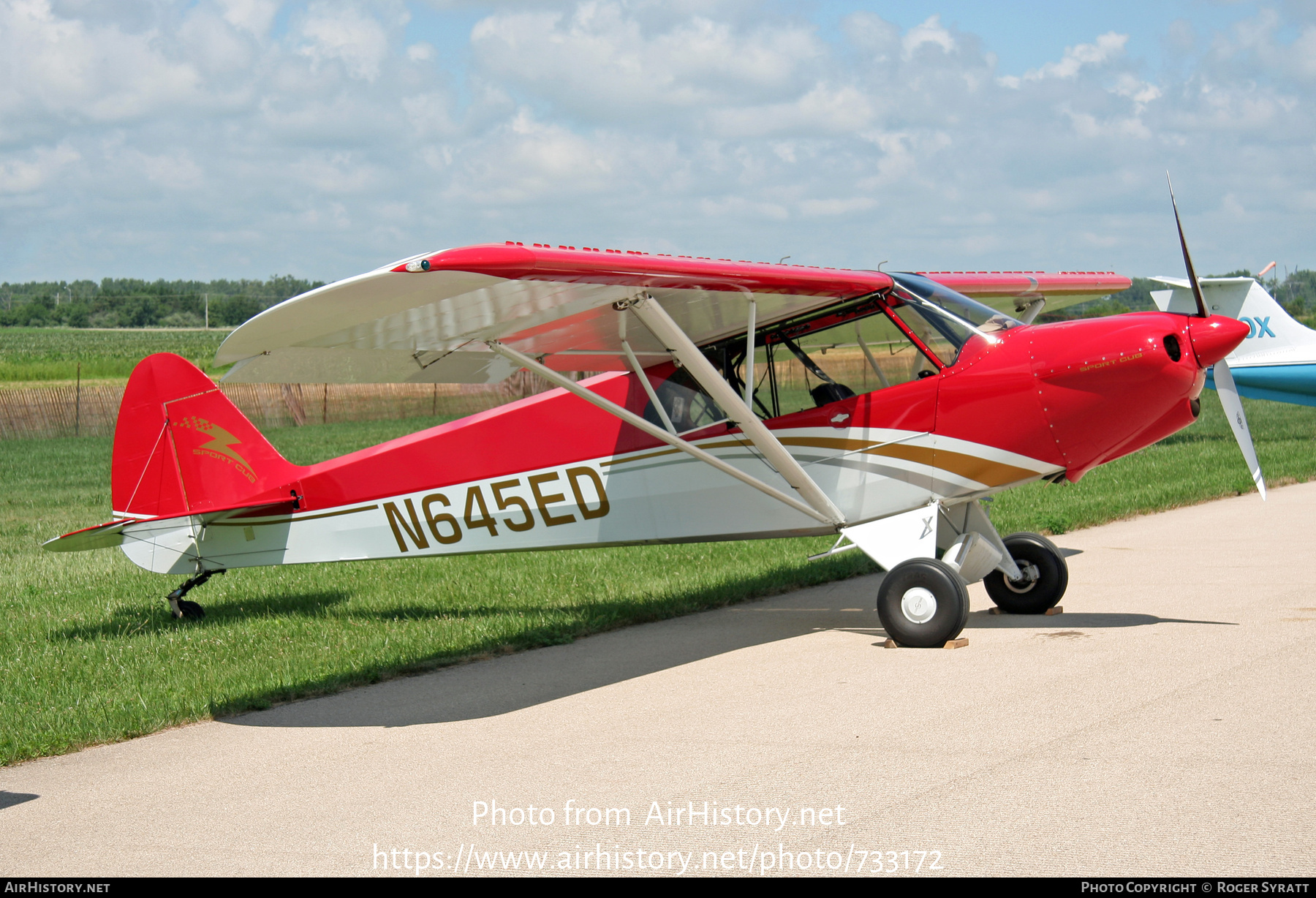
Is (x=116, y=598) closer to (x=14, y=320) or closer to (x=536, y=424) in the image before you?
(x=536, y=424)

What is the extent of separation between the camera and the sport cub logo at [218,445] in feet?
28.4

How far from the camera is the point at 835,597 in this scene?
349 inches

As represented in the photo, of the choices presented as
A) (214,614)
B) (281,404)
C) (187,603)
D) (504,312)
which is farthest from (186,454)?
(281,404)

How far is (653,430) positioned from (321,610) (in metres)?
3.50

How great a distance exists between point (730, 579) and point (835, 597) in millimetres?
1069

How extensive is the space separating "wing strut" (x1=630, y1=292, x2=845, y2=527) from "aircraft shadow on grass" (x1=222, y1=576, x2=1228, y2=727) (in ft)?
3.13

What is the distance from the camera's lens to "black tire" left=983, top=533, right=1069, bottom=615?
25.5ft

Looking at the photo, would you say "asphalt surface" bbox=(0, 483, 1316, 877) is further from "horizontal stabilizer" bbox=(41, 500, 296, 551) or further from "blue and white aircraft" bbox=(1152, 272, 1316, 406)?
"blue and white aircraft" bbox=(1152, 272, 1316, 406)

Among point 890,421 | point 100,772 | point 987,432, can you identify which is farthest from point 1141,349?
point 100,772

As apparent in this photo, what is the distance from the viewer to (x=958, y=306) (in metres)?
7.38

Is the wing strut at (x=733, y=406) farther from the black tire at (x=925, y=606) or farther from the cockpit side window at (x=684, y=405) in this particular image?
the black tire at (x=925, y=606)

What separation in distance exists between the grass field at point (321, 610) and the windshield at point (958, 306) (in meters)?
2.91

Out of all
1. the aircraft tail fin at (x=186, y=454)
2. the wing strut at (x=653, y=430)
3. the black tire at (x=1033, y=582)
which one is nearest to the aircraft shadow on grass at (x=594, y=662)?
the black tire at (x=1033, y=582)

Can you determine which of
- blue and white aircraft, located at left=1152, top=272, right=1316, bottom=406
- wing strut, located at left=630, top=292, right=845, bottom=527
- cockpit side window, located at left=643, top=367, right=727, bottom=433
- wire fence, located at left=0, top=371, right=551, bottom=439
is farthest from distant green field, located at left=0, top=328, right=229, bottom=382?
blue and white aircraft, located at left=1152, top=272, right=1316, bottom=406
